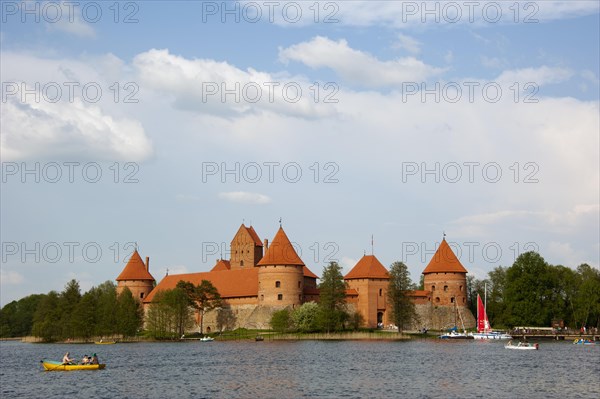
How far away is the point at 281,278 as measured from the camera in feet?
248

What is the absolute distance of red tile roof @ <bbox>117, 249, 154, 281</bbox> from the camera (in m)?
90.1

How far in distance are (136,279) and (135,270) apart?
4.20 ft

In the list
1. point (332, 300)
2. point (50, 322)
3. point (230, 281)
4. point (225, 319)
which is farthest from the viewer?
point (230, 281)

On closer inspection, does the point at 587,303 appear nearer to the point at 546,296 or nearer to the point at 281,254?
the point at 546,296

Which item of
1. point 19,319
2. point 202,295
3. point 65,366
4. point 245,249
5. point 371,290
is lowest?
point 19,319

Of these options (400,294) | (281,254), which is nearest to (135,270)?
(281,254)

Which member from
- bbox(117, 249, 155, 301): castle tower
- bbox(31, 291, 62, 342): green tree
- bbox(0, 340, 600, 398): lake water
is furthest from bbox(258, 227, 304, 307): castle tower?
bbox(0, 340, 600, 398): lake water

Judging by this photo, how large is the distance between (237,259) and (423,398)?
6781 cm

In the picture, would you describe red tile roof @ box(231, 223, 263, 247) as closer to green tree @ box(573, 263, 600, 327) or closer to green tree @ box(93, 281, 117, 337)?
green tree @ box(93, 281, 117, 337)

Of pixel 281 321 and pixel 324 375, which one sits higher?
pixel 281 321

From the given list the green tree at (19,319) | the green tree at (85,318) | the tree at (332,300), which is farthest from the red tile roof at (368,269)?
the green tree at (19,319)

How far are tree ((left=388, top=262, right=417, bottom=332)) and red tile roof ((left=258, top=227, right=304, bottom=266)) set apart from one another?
35.8ft

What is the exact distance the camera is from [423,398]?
2791cm

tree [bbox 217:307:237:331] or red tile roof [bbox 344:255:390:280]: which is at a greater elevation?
red tile roof [bbox 344:255:390:280]
